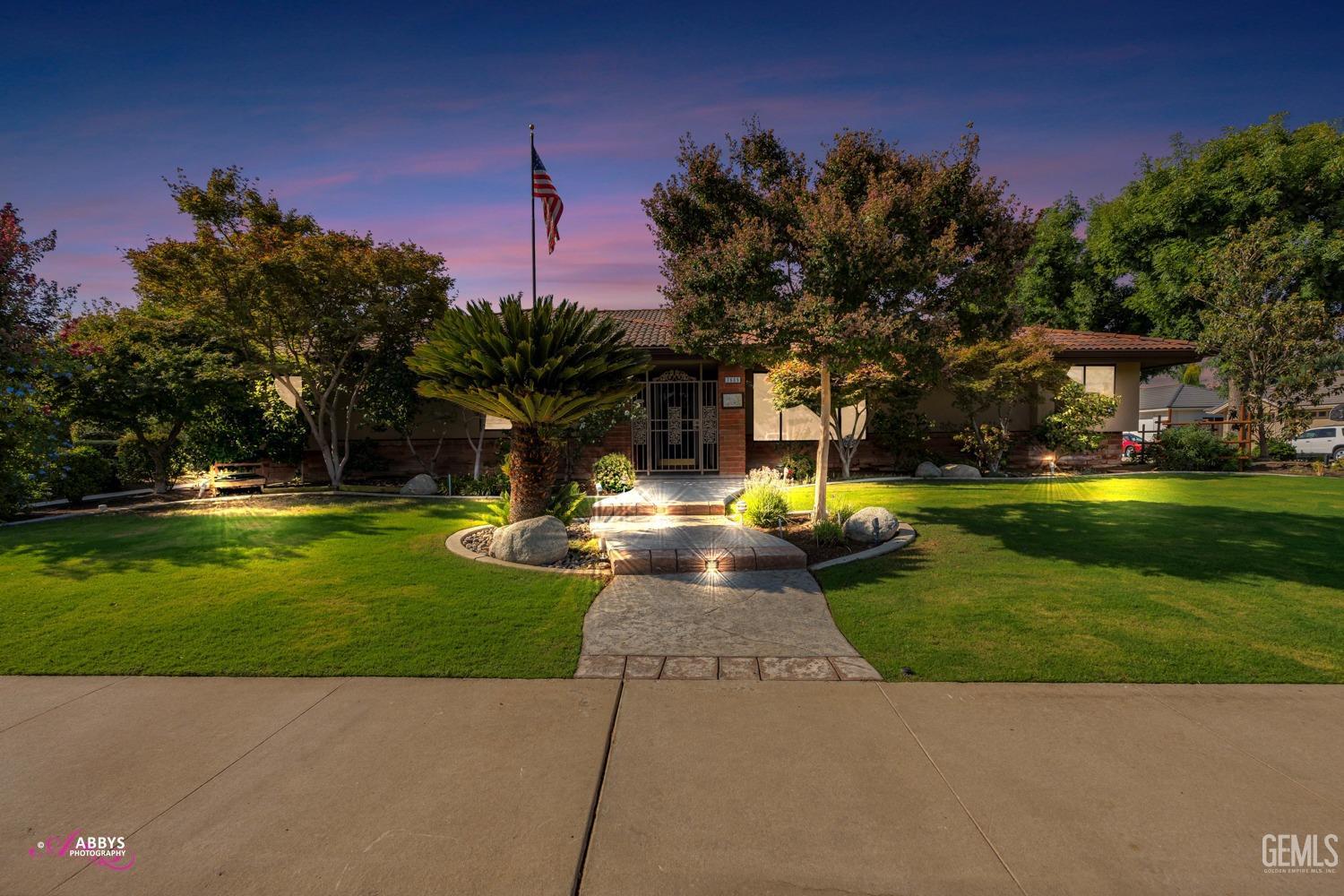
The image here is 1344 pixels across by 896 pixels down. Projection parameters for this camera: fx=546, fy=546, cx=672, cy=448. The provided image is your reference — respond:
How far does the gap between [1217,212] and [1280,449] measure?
10.5 metres

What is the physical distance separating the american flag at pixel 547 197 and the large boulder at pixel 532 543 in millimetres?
7042

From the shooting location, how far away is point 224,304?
1024cm

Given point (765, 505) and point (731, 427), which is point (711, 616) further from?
point (731, 427)

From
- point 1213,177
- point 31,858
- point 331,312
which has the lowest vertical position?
point 31,858

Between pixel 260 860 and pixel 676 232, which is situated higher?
pixel 676 232

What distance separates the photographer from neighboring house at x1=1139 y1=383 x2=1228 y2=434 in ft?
118

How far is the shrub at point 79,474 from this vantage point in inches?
397

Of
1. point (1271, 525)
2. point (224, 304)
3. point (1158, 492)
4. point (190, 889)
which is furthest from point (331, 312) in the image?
point (1158, 492)

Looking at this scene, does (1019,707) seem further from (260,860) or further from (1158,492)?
(1158,492)

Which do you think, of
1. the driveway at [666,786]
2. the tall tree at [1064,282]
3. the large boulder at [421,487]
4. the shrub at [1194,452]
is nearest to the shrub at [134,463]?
the large boulder at [421,487]

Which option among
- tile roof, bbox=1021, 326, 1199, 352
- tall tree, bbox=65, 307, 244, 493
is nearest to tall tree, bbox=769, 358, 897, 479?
tile roof, bbox=1021, 326, 1199, 352

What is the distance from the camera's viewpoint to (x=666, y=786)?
256cm

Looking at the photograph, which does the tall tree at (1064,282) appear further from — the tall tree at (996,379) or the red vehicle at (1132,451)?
the tall tree at (996,379)

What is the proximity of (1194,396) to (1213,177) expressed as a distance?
25171mm
